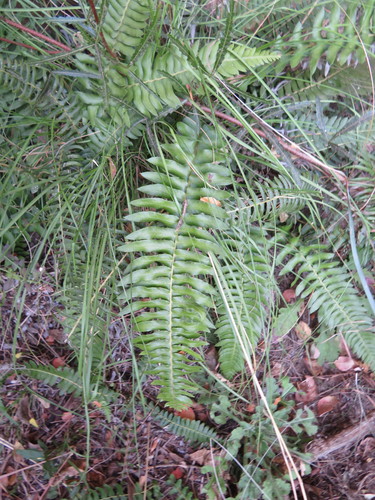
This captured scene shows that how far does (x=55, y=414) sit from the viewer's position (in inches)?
73.3

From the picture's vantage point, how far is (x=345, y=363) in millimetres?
2045

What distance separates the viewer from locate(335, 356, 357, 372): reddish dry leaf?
2043 mm

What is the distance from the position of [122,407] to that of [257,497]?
689 millimetres

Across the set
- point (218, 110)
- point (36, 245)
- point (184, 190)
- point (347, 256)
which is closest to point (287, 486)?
point (347, 256)

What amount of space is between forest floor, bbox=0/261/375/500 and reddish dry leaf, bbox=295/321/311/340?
3 cm

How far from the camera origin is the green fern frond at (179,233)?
138cm

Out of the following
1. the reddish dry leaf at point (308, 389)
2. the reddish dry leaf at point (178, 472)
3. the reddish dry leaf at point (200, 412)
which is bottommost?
the reddish dry leaf at point (178, 472)

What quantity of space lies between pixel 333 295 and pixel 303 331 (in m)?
0.29

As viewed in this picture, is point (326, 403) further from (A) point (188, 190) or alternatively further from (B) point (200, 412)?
(A) point (188, 190)

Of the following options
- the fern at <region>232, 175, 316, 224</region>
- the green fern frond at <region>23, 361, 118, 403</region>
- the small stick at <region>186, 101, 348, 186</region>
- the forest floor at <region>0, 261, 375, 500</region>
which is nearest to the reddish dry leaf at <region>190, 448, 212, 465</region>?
the forest floor at <region>0, 261, 375, 500</region>

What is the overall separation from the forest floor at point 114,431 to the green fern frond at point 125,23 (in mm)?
894

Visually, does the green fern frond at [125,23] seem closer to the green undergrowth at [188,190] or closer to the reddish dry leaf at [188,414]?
the green undergrowth at [188,190]

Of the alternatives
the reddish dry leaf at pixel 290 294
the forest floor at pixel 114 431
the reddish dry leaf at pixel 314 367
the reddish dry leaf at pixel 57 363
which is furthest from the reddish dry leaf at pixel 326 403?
the reddish dry leaf at pixel 57 363

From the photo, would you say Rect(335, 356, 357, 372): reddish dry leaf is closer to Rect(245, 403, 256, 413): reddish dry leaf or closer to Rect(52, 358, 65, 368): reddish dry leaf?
Rect(245, 403, 256, 413): reddish dry leaf
